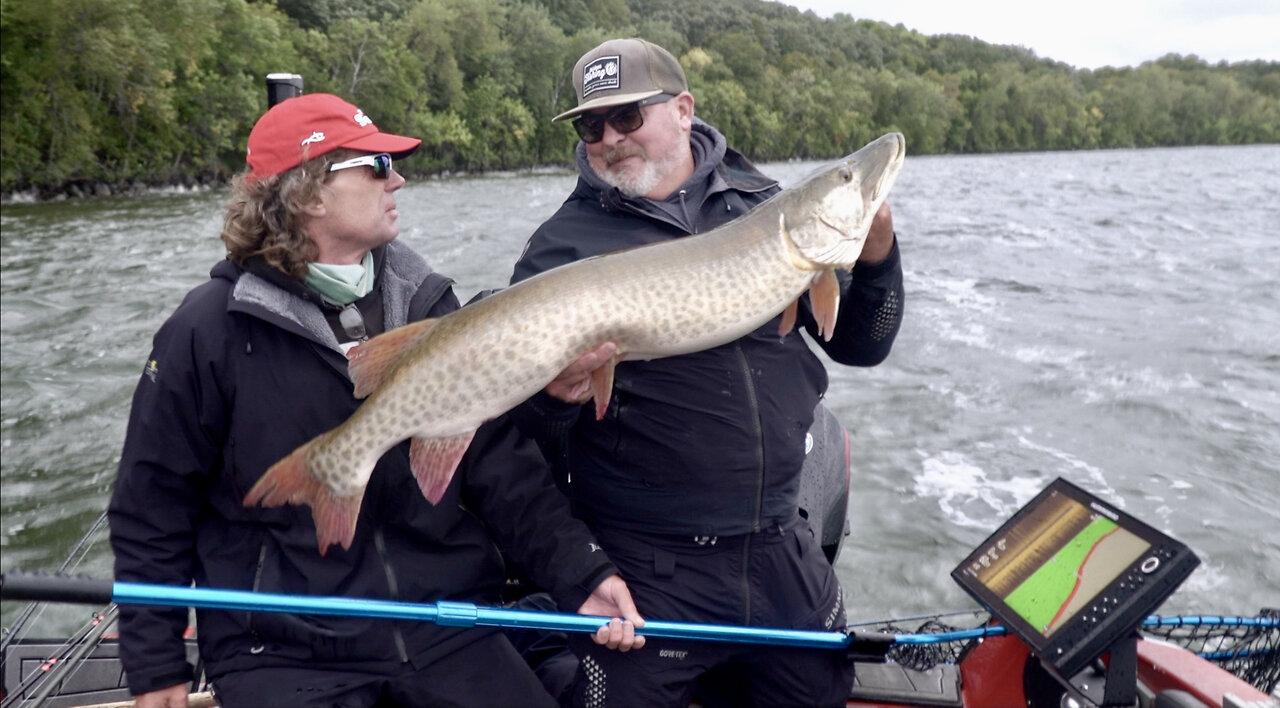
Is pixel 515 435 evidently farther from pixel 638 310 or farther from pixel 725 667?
pixel 725 667

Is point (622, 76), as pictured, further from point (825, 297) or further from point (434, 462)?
point (434, 462)

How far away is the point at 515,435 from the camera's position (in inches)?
108

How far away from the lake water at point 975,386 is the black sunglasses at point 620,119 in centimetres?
394

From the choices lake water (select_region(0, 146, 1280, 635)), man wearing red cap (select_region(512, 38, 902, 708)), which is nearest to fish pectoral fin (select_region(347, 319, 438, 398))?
man wearing red cap (select_region(512, 38, 902, 708))

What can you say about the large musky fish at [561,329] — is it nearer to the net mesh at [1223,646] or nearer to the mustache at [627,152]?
the mustache at [627,152]

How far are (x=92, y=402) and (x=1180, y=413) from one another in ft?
33.2

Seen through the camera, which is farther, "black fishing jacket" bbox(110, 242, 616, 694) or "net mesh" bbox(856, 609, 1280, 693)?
"net mesh" bbox(856, 609, 1280, 693)

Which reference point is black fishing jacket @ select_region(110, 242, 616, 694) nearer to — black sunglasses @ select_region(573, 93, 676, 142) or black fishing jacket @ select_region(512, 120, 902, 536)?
black fishing jacket @ select_region(512, 120, 902, 536)

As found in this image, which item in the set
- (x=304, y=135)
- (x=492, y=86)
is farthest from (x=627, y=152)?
(x=492, y=86)

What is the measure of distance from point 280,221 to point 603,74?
1.05 metres

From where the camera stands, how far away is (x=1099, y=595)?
250 centimetres

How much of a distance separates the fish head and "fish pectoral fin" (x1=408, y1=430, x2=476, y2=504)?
3.45 ft

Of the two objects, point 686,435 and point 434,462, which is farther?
point 686,435

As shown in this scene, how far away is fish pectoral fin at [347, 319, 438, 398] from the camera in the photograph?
92.7 inches
